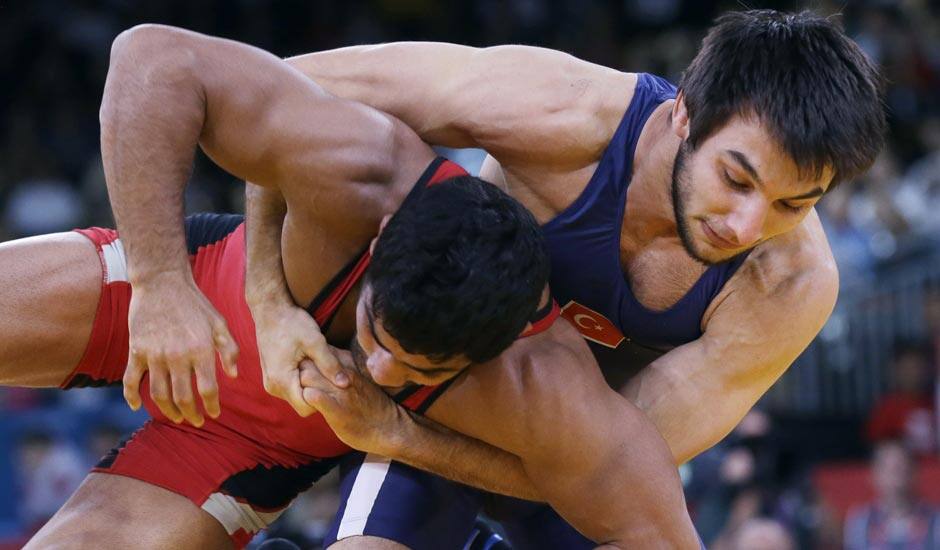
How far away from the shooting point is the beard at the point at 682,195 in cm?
311

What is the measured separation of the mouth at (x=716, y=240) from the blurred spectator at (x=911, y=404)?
4.42 meters

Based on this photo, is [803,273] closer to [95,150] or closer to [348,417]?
[348,417]

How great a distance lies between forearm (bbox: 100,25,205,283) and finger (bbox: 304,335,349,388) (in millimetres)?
296

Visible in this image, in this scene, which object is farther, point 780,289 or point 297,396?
point 780,289

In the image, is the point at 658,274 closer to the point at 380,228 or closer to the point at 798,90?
the point at 798,90

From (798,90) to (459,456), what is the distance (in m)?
1.03

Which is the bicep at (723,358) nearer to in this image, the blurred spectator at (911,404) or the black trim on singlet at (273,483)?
the black trim on singlet at (273,483)

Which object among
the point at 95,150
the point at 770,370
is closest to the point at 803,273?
the point at 770,370

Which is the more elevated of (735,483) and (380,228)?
(380,228)

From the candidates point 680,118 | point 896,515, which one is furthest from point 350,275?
point 896,515

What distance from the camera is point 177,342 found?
2.76m

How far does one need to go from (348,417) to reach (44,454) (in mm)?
3972

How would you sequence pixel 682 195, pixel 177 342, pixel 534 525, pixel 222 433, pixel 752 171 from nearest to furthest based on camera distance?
pixel 177 342
pixel 752 171
pixel 682 195
pixel 222 433
pixel 534 525

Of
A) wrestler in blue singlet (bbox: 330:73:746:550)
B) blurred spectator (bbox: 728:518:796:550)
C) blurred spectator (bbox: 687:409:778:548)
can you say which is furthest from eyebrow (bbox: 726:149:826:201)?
blurred spectator (bbox: 687:409:778:548)
